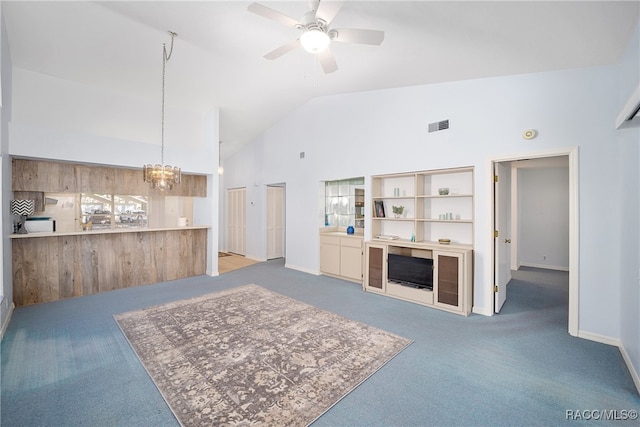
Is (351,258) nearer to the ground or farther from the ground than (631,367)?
farther from the ground

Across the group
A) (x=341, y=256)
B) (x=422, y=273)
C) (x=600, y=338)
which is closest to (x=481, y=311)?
(x=422, y=273)

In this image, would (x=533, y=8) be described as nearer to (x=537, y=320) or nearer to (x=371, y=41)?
(x=371, y=41)

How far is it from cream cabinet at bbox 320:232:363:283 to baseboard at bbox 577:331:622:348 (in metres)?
3.10

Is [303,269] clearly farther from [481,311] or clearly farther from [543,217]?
[543,217]

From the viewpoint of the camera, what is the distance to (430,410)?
196 cm

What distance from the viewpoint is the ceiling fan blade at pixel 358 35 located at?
237cm

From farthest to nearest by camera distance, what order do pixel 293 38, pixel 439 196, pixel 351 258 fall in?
pixel 351 258, pixel 439 196, pixel 293 38

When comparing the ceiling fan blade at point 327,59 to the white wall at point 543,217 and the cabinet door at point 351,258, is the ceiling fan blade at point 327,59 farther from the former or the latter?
the white wall at point 543,217

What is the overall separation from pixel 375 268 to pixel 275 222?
391 centimetres

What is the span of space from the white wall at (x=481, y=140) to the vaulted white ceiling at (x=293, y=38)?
230mm

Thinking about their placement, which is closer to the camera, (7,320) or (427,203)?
(7,320)

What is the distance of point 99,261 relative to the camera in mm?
4699

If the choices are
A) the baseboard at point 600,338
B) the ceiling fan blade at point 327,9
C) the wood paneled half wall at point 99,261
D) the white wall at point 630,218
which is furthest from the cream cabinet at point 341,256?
the ceiling fan blade at point 327,9

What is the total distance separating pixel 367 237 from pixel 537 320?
265 centimetres
